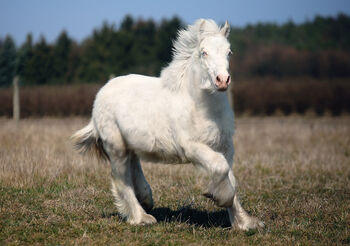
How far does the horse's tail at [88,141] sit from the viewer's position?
5.92 metres

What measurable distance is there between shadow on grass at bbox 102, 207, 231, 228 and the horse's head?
1.78 meters

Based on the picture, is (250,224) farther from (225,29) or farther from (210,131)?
(225,29)

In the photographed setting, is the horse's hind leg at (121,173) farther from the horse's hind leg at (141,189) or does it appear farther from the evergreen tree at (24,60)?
the evergreen tree at (24,60)

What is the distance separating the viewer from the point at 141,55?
123 ft

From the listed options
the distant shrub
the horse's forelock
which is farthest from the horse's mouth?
the distant shrub

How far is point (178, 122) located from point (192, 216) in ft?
4.89

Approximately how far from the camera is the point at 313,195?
673 centimetres

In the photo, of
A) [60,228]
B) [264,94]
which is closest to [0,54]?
[264,94]

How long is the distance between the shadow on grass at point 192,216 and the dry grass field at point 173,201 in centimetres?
1

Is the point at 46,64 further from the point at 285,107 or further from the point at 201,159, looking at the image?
the point at 201,159

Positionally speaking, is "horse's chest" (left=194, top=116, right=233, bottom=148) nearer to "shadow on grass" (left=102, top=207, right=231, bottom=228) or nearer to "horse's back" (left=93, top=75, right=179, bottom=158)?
"horse's back" (left=93, top=75, right=179, bottom=158)

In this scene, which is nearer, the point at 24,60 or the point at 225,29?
the point at 225,29

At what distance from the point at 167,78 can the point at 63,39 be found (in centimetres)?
2836

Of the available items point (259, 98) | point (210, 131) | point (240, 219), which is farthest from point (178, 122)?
point (259, 98)
